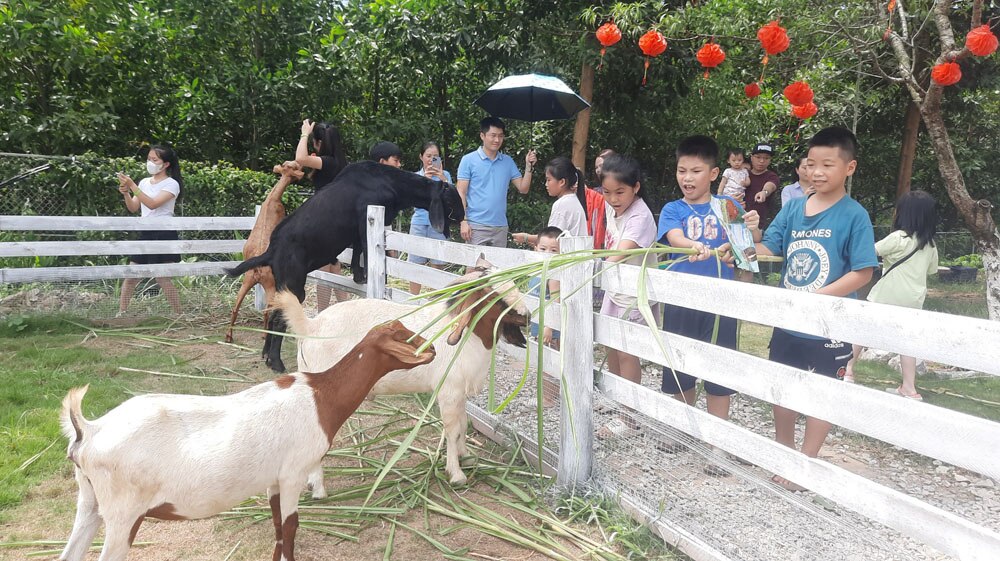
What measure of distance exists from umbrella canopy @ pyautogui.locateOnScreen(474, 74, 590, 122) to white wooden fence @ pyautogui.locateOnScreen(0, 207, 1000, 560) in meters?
3.93

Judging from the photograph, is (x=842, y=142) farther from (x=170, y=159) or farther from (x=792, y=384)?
(x=170, y=159)

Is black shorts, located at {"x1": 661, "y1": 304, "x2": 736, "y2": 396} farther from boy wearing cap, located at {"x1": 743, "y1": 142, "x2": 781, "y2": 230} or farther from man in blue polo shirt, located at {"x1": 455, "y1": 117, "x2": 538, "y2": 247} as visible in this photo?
boy wearing cap, located at {"x1": 743, "y1": 142, "x2": 781, "y2": 230}

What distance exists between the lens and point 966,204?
562cm

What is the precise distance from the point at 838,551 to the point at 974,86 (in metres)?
12.7

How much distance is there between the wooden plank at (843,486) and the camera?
66.6 inches

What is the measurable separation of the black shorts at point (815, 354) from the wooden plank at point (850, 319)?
74 centimetres

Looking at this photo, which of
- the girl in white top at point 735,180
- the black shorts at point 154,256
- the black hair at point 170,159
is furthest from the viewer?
the black shorts at point 154,256

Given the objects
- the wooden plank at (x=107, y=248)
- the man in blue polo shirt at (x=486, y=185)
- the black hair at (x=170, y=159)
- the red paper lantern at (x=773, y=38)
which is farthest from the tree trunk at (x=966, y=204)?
the wooden plank at (x=107, y=248)

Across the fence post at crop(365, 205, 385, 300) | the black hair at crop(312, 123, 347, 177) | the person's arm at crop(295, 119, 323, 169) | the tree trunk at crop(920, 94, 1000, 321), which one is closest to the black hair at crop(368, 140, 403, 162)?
the black hair at crop(312, 123, 347, 177)

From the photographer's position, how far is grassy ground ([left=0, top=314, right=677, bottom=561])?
2803mm

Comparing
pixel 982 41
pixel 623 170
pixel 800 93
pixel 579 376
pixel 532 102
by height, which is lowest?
pixel 579 376

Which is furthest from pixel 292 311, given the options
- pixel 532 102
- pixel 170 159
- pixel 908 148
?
pixel 908 148

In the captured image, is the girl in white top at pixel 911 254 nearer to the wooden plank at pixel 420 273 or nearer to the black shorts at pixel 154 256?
the wooden plank at pixel 420 273

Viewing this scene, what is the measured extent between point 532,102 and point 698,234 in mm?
4543
